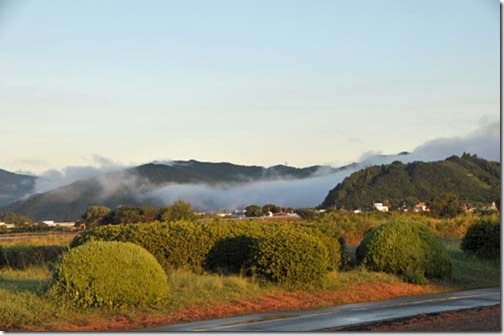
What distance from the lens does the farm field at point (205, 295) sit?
15789mm

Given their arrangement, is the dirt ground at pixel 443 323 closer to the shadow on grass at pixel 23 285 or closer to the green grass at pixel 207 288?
the green grass at pixel 207 288

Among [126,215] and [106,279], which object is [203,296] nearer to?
[106,279]

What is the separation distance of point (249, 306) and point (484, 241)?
13.2m

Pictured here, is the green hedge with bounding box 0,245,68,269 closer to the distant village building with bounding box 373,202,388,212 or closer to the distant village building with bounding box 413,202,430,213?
Result: the distant village building with bounding box 373,202,388,212

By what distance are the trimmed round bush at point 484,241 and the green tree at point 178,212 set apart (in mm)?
11764

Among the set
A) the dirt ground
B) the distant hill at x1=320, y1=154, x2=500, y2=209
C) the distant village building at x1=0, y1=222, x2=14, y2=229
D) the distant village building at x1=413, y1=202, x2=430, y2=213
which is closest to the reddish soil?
the dirt ground

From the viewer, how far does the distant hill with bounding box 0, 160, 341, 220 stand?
50.5 meters

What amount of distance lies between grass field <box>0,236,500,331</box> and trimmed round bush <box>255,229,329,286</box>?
309 millimetres

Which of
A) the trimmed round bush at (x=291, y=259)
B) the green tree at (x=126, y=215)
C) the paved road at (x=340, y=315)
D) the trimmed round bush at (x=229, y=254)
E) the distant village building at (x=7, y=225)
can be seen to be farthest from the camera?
the distant village building at (x=7, y=225)

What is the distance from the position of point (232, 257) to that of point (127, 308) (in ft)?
19.4

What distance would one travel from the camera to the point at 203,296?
18188 mm

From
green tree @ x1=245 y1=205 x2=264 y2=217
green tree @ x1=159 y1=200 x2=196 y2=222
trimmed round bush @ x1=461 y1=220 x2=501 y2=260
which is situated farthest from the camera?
green tree @ x1=245 y1=205 x2=264 y2=217

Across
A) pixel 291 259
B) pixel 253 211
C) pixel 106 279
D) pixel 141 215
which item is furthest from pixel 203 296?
pixel 253 211

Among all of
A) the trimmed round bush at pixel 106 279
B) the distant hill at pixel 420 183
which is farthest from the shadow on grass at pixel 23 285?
the distant hill at pixel 420 183
